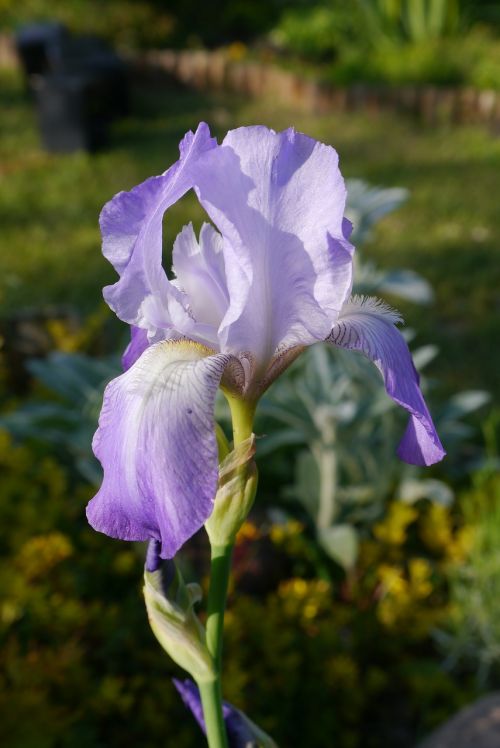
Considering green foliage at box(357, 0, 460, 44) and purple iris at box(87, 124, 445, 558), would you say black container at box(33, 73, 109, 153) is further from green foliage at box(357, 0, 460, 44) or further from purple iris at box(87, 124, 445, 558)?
purple iris at box(87, 124, 445, 558)

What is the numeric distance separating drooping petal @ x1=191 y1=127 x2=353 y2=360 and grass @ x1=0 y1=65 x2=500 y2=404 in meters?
2.97

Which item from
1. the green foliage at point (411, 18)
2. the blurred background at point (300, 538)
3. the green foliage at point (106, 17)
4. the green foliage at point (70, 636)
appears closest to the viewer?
the green foliage at point (70, 636)

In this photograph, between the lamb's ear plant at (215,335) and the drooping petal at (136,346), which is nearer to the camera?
the lamb's ear plant at (215,335)

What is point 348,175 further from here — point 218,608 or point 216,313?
point 218,608

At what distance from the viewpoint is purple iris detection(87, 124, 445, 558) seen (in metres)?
0.83

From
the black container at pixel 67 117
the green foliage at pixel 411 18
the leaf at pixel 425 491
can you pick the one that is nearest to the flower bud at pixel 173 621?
the leaf at pixel 425 491

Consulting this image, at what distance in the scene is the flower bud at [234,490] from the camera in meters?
0.93

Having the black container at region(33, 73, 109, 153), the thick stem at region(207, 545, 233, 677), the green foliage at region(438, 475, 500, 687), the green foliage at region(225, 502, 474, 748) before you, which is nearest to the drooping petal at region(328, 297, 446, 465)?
the thick stem at region(207, 545, 233, 677)

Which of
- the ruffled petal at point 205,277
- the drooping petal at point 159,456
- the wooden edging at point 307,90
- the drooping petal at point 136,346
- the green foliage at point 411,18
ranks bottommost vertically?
the wooden edging at point 307,90

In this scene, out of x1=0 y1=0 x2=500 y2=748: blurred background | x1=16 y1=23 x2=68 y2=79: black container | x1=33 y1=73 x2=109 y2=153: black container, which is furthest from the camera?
x1=16 y1=23 x2=68 y2=79: black container

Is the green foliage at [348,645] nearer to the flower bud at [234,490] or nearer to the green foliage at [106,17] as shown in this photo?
the flower bud at [234,490]

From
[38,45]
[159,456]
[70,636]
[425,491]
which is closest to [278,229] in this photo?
[159,456]

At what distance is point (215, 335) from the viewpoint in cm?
98

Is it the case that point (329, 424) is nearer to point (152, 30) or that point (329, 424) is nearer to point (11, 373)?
point (11, 373)
